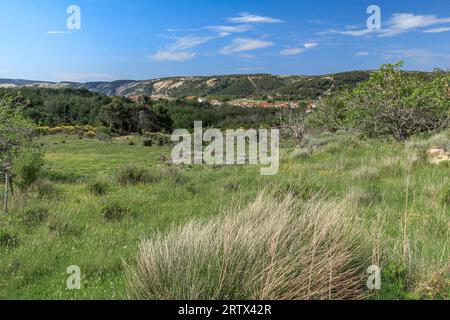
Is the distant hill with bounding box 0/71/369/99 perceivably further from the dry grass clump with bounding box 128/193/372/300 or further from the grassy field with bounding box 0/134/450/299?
the dry grass clump with bounding box 128/193/372/300

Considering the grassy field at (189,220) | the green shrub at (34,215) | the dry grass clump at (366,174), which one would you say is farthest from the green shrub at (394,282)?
the dry grass clump at (366,174)

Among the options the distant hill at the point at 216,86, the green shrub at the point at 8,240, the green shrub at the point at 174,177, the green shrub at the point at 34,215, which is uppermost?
the distant hill at the point at 216,86

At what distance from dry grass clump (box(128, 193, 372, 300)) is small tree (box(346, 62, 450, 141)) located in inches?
452

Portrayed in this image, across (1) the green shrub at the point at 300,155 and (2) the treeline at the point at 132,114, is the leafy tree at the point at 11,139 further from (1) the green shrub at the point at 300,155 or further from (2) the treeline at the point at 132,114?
(2) the treeline at the point at 132,114

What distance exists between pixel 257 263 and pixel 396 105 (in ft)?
40.5

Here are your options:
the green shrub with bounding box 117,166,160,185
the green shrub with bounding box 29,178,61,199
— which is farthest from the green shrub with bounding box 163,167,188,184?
the green shrub with bounding box 29,178,61,199

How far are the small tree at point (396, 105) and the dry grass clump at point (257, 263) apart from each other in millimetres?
11476

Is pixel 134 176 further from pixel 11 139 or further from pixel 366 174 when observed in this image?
pixel 366 174

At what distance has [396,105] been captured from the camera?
14086 millimetres

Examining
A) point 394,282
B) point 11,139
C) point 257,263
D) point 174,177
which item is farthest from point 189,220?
point 11,139

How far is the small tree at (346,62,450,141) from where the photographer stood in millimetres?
14289

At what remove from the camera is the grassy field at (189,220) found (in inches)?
152
